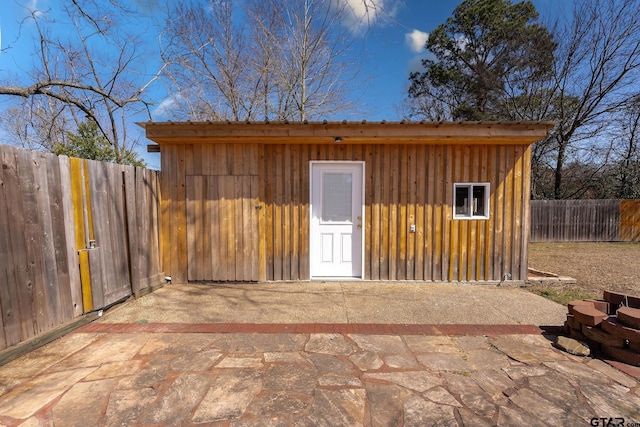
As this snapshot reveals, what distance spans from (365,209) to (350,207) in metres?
0.27

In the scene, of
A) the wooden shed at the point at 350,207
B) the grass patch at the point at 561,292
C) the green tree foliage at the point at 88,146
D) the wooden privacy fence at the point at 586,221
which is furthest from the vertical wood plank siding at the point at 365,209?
the wooden privacy fence at the point at 586,221

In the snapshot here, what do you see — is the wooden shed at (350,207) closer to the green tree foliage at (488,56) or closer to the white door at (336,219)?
the white door at (336,219)

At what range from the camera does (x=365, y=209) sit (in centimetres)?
520

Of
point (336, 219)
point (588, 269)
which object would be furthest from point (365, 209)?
point (588, 269)

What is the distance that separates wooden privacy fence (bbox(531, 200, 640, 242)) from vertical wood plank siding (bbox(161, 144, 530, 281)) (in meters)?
9.22

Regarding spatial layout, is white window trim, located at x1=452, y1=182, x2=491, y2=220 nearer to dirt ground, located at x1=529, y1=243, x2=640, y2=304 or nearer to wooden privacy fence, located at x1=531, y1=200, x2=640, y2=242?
dirt ground, located at x1=529, y1=243, x2=640, y2=304

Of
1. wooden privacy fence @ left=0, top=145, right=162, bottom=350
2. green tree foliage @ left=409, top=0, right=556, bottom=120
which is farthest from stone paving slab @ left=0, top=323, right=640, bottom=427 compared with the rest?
green tree foliage @ left=409, top=0, right=556, bottom=120

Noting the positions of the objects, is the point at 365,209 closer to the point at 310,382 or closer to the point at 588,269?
the point at 310,382

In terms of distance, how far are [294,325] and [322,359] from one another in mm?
836

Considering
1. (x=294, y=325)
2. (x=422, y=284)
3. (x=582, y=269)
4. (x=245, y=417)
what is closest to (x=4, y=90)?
(x=294, y=325)

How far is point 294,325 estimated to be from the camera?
11.3ft

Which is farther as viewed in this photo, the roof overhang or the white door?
the white door

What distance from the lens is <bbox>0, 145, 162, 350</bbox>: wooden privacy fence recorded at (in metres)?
2.69

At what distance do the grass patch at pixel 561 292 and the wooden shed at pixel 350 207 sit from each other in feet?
1.07
